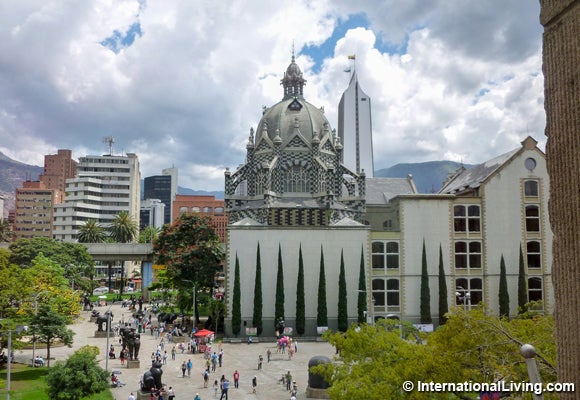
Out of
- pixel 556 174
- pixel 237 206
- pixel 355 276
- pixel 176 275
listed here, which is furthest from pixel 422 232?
pixel 556 174

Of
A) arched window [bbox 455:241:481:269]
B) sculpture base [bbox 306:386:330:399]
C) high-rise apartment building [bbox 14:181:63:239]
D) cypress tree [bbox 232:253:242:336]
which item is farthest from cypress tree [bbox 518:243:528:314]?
high-rise apartment building [bbox 14:181:63:239]

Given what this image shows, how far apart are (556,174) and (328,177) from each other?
6370 cm

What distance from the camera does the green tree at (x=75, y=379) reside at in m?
30.4

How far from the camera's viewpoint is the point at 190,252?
2643 inches

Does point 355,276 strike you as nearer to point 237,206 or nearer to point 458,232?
point 458,232

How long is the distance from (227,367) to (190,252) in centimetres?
2406

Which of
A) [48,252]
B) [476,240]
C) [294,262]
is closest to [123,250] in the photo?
[48,252]

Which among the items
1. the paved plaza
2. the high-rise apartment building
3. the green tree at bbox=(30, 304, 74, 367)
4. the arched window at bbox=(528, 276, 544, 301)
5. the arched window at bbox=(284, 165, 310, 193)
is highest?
the high-rise apartment building

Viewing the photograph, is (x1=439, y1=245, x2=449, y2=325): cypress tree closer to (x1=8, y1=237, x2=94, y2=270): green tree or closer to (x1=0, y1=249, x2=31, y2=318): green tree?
(x1=0, y1=249, x2=31, y2=318): green tree

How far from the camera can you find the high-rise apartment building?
179125mm

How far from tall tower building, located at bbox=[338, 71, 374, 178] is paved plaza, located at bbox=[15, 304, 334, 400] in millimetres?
83625

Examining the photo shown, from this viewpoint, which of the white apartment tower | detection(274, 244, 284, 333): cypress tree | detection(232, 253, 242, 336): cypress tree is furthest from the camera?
the white apartment tower

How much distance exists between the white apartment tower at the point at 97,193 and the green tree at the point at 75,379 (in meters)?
139

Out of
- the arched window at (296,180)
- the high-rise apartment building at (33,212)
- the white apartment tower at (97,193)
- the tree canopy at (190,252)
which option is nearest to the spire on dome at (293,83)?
the arched window at (296,180)
